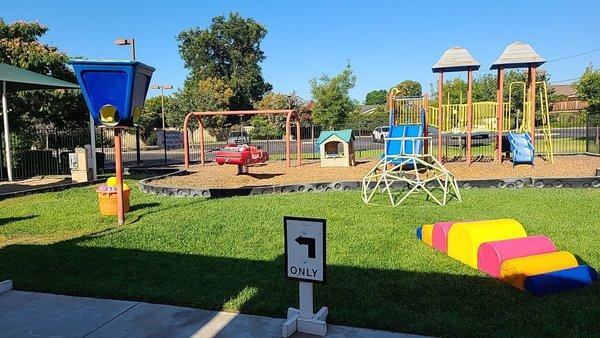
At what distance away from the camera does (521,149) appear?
49.0 feet

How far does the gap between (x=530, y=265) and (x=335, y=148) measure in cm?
1342

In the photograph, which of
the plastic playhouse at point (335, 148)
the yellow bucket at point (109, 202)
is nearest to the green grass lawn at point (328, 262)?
the yellow bucket at point (109, 202)

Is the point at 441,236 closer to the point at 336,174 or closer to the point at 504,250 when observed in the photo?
the point at 504,250

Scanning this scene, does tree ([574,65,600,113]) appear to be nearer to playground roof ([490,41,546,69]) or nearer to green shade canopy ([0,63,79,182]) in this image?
playground roof ([490,41,546,69])

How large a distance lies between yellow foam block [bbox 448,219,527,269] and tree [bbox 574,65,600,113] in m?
30.7

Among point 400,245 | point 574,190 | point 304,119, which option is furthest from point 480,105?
point 304,119

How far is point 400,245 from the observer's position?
6.10 metres

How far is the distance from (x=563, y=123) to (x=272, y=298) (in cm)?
4719

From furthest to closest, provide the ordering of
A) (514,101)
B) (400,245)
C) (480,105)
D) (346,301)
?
(514,101), (480,105), (400,245), (346,301)

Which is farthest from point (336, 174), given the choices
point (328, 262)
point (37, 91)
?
point (37, 91)

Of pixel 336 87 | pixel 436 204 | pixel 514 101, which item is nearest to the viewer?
pixel 436 204

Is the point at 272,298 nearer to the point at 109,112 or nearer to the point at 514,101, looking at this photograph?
the point at 109,112

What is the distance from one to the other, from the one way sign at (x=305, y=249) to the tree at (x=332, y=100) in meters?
46.3

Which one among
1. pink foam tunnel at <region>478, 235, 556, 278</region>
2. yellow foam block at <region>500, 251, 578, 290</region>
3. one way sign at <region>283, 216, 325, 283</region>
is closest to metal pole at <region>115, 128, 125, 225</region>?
one way sign at <region>283, 216, 325, 283</region>
